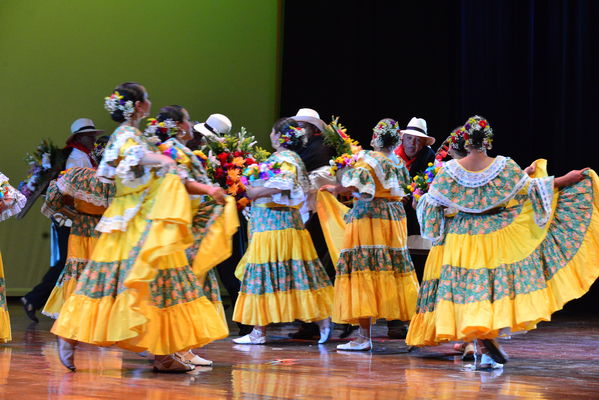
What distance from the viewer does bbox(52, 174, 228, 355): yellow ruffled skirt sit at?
4.06 m

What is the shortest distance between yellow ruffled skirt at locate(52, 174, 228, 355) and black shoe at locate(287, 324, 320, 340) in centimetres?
217

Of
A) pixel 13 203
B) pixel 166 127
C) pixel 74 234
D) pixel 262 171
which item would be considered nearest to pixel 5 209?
pixel 13 203

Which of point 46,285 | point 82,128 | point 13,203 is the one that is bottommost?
point 46,285

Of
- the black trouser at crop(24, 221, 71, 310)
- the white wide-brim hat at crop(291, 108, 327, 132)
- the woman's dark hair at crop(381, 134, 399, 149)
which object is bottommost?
the black trouser at crop(24, 221, 71, 310)

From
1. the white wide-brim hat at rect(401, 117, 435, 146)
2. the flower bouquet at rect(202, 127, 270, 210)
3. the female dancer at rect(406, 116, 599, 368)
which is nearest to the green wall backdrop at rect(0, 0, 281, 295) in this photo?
the flower bouquet at rect(202, 127, 270, 210)

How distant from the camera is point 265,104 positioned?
10.6m

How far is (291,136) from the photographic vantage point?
5934 millimetres

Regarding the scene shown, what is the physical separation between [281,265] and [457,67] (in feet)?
12.7

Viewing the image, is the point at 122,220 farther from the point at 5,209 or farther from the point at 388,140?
the point at 388,140

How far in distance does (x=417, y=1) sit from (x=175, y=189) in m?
5.87

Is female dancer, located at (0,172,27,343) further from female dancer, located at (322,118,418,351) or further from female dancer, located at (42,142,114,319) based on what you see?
female dancer, located at (322,118,418,351)

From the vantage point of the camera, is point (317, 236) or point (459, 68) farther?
point (459, 68)

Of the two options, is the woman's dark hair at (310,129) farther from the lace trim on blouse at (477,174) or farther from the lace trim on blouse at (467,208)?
the lace trim on blouse at (477,174)

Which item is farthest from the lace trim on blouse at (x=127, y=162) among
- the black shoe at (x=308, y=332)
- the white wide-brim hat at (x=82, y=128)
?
the white wide-brim hat at (x=82, y=128)
